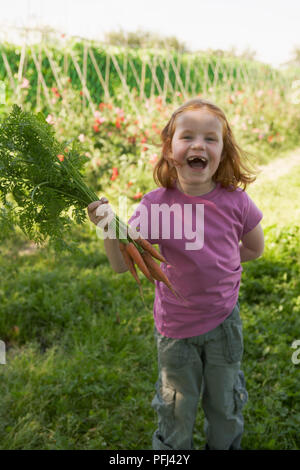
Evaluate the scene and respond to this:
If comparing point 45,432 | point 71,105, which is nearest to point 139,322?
point 45,432

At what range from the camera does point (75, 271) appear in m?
3.35

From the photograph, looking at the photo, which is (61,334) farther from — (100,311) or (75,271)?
(75,271)

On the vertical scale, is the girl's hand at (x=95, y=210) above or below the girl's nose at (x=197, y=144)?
below

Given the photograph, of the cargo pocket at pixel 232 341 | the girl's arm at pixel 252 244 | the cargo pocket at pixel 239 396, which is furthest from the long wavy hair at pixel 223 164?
the cargo pocket at pixel 239 396

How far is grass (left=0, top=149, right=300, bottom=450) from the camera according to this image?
198cm

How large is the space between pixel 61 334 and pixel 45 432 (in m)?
0.77

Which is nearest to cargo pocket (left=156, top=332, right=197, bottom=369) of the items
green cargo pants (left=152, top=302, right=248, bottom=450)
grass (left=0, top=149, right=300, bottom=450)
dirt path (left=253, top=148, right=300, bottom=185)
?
green cargo pants (left=152, top=302, right=248, bottom=450)

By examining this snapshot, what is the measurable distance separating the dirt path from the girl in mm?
4457

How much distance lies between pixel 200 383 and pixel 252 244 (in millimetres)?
612

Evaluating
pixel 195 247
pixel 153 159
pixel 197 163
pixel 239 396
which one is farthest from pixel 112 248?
pixel 153 159

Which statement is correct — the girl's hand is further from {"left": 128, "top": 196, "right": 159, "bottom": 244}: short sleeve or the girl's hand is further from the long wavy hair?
the long wavy hair

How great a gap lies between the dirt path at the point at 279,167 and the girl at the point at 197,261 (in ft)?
14.6

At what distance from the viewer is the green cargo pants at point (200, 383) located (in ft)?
5.21

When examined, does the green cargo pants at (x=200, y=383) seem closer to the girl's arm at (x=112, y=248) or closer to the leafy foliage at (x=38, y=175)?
the girl's arm at (x=112, y=248)
